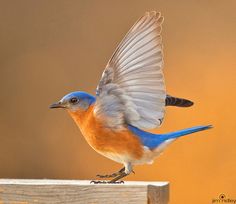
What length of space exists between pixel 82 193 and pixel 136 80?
0.20 meters

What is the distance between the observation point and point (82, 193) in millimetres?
989

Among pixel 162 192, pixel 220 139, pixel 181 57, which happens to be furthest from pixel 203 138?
pixel 162 192

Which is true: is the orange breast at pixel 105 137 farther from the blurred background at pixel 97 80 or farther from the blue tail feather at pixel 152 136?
the blurred background at pixel 97 80

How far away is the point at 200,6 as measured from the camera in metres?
2.34

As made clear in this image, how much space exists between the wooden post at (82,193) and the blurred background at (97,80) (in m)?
1.32

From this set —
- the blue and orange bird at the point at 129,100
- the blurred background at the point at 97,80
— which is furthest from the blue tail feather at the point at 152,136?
the blurred background at the point at 97,80

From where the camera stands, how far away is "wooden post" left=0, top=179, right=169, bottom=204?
0.97 m

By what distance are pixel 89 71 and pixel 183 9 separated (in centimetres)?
42

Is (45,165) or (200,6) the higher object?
(200,6)

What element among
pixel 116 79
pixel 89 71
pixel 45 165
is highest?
pixel 89 71

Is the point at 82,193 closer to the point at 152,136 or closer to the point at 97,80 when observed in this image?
the point at 152,136

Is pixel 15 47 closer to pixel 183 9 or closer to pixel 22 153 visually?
pixel 22 153

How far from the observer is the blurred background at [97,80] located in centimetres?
232

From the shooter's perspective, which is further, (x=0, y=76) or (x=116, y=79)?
(x=0, y=76)
